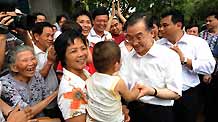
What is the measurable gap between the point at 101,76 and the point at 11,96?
69 cm

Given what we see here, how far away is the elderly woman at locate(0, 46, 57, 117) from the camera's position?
113 inches

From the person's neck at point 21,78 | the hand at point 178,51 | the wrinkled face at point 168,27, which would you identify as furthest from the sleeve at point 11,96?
the wrinkled face at point 168,27

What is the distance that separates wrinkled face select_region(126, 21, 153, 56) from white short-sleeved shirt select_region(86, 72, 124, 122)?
0.46 m

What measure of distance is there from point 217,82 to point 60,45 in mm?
2684

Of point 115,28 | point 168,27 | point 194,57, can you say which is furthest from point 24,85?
point 115,28

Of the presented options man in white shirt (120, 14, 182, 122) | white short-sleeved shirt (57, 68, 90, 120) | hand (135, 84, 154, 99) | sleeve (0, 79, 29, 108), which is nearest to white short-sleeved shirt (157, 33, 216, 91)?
man in white shirt (120, 14, 182, 122)

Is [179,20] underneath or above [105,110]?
above

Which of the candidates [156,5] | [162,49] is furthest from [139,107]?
[156,5]

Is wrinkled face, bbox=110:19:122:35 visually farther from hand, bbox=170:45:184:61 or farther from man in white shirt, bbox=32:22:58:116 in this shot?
hand, bbox=170:45:184:61

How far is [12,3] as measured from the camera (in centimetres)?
279

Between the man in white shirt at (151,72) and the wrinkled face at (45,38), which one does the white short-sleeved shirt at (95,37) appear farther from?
the man in white shirt at (151,72)

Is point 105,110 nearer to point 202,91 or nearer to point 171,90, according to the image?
point 171,90

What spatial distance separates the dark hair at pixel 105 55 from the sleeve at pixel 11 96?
0.64 metres

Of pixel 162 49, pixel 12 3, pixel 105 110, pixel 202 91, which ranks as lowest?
pixel 202 91
